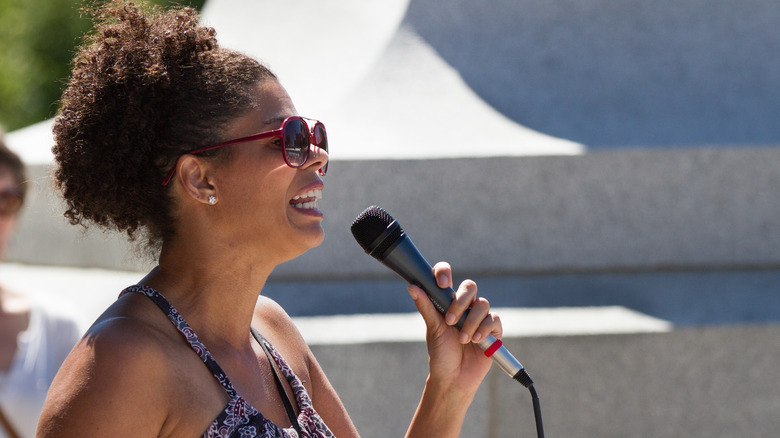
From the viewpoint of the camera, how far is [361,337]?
450 centimetres

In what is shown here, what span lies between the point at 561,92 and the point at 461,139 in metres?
0.81

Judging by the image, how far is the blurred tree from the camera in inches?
719

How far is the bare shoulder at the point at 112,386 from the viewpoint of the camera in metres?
1.79

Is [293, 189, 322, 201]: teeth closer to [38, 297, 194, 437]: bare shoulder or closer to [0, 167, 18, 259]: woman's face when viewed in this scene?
[38, 297, 194, 437]: bare shoulder

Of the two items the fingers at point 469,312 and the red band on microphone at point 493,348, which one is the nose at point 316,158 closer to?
the fingers at point 469,312

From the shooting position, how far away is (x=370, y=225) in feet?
7.51

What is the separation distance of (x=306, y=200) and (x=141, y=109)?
413 mm

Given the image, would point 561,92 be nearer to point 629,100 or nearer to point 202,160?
point 629,100

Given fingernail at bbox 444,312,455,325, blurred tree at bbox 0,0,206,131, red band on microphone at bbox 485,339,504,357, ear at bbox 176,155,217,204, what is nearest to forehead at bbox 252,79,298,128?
ear at bbox 176,155,217,204

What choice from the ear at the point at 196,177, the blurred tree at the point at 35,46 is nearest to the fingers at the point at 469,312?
the ear at the point at 196,177

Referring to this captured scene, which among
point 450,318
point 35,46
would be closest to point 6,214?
point 450,318

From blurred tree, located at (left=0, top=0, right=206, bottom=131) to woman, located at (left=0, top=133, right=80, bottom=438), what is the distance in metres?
15.8

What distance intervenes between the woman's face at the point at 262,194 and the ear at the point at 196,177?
2cm

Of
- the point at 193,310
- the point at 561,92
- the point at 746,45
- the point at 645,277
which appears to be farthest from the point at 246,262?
the point at 746,45
